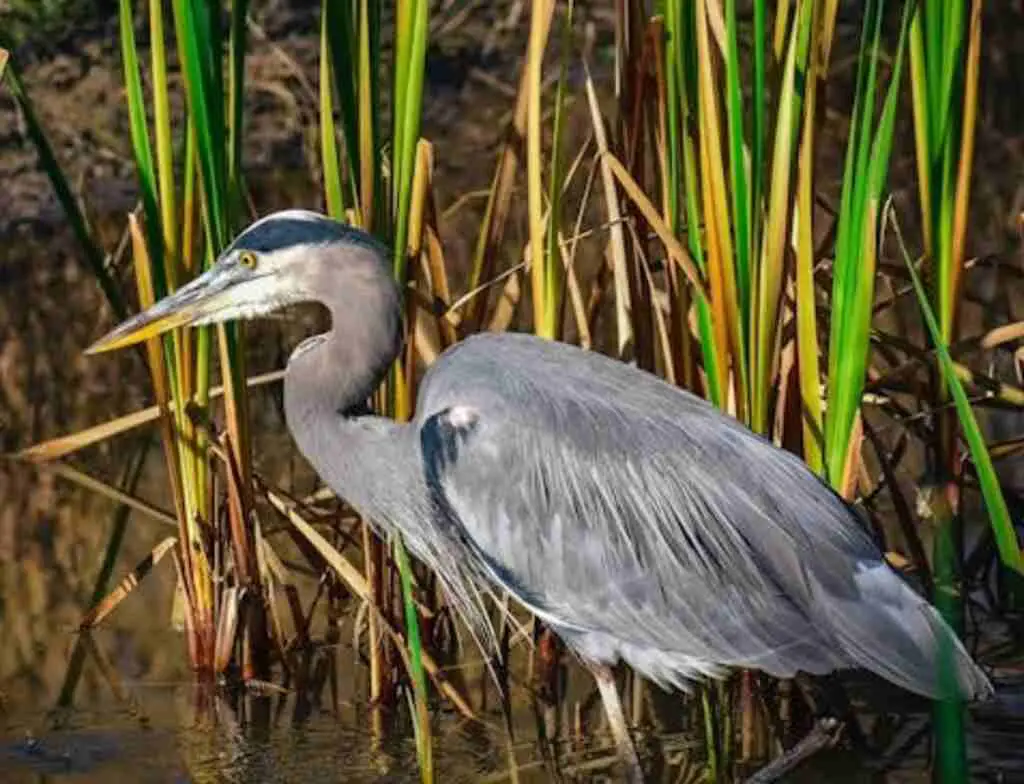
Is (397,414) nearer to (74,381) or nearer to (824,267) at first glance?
(824,267)

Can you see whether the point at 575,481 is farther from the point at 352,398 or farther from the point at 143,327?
the point at 143,327

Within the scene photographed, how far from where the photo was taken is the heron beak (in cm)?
433

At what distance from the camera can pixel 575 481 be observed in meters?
4.31

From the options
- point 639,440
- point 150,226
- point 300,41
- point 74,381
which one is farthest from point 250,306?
point 300,41

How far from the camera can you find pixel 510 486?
4.32 metres

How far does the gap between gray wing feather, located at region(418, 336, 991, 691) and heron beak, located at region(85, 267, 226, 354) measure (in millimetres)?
467

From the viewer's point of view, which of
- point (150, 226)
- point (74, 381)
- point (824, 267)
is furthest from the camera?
point (74, 381)

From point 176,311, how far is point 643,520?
98 cm

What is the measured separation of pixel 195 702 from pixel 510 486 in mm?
1057

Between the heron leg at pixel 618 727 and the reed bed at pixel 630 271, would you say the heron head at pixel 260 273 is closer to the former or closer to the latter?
the reed bed at pixel 630 271

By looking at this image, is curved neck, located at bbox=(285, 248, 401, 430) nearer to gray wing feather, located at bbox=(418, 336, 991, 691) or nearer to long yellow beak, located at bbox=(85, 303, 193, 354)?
gray wing feather, located at bbox=(418, 336, 991, 691)

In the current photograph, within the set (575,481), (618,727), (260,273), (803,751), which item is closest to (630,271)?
(575,481)

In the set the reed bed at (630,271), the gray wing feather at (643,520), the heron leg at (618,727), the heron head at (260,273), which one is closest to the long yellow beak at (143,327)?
the heron head at (260,273)

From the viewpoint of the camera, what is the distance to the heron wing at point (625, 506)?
13.5 ft
